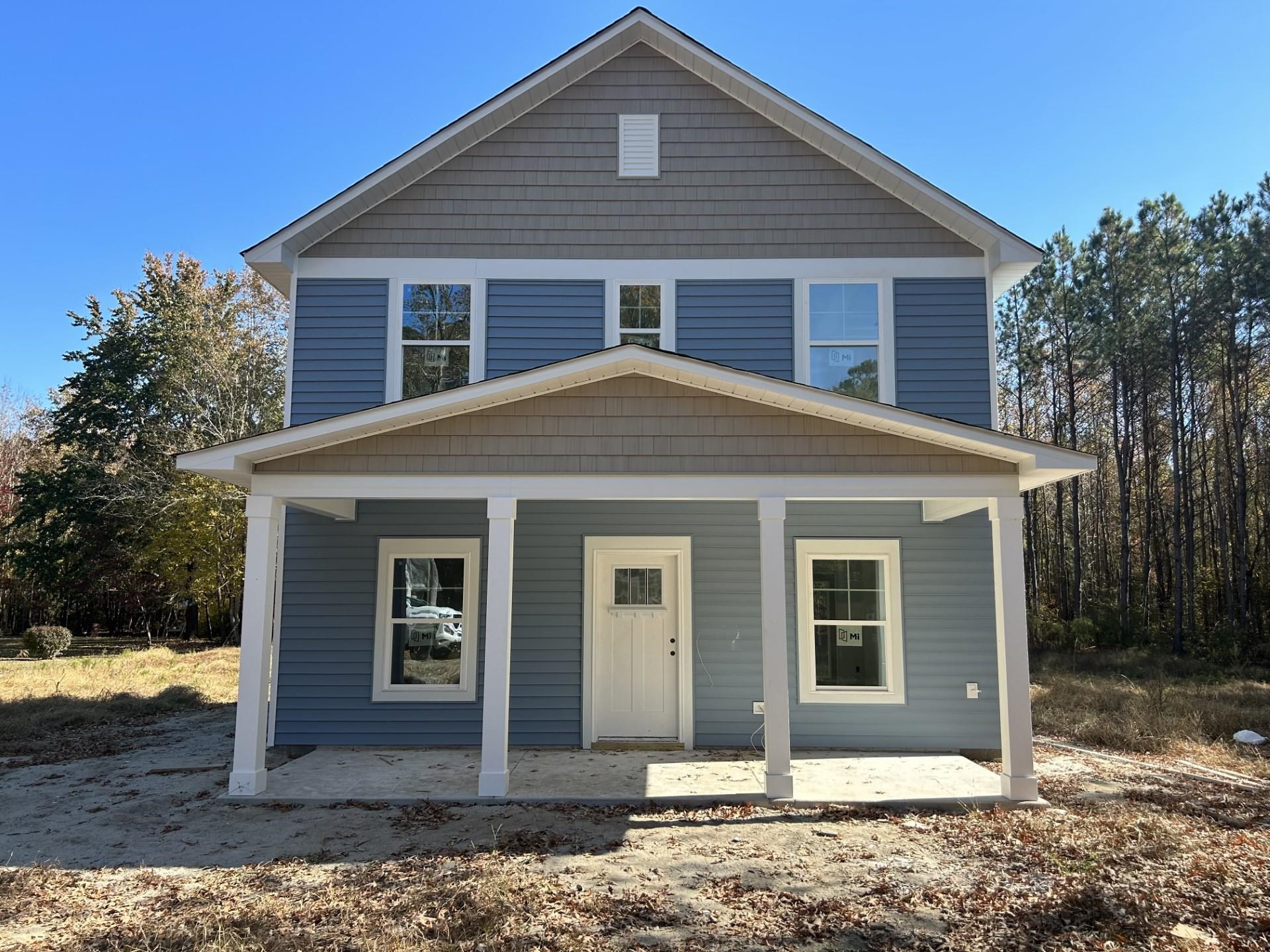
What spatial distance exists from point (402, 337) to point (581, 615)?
11.8 ft

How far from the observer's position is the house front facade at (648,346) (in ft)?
27.6

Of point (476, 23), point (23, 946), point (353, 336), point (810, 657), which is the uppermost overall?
point (476, 23)

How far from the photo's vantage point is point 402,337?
347 inches

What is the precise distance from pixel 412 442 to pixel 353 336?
8.95 ft

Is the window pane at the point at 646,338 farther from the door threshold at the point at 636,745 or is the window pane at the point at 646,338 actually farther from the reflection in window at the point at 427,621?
the door threshold at the point at 636,745

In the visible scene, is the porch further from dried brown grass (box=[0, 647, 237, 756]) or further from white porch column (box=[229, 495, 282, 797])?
dried brown grass (box=[0, 647, 237, 756])

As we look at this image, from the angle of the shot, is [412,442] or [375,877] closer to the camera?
[375,877]

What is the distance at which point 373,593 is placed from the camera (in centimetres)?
852

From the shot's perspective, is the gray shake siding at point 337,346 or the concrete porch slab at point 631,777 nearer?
the concrete porch slab at point 631,777

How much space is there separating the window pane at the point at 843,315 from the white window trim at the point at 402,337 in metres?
3.57

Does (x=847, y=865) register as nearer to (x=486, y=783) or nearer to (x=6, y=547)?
(x=486, y=783)

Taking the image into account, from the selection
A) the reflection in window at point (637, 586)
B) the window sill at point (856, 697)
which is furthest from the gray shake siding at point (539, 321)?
the window sill at point (856, 697)

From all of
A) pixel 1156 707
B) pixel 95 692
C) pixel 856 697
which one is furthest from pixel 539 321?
pixel 95 692

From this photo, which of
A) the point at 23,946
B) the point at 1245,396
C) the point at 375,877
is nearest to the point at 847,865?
the point at 375,877
